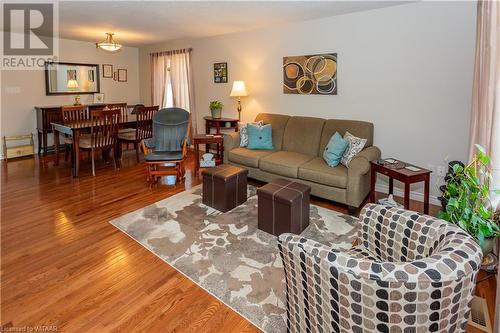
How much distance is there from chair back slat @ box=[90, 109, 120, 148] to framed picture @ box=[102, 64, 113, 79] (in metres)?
2.72

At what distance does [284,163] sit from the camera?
4.00 meters

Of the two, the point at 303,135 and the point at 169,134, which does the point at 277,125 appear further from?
the point at 169,134

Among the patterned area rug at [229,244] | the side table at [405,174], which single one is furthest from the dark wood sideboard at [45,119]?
the side table at [405,174]

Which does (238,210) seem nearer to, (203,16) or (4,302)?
(4,302)

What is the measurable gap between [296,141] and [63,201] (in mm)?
3210

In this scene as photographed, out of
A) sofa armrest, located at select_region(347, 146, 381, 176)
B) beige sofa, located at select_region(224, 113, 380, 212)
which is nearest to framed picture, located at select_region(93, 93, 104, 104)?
beige sofa, located at select_region(224, 113, 380, 212)

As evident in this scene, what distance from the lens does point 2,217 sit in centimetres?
339

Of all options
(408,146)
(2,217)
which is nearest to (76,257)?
(2,217)

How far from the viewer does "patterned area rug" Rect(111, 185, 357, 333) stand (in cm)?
212

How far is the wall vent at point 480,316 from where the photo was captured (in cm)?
186

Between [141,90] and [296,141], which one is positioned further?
[141,90]

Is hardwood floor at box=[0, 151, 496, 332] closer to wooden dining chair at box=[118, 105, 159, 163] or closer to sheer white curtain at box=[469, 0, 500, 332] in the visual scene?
sheer white curtain at box=[469, 0, 500, 332]

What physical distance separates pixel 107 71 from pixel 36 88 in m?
1.52

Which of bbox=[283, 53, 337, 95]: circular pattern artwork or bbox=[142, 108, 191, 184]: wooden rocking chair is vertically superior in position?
bbox=[283, 53, 337, 95]: circular pattern artwork
